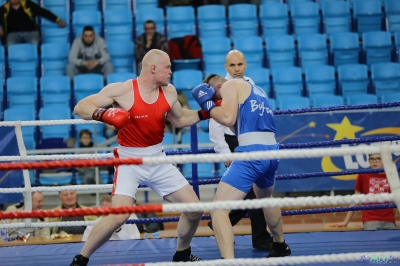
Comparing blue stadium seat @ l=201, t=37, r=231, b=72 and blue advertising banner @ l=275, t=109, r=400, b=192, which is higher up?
blue stadium seat @ l=201, t=37, r=231, b=72

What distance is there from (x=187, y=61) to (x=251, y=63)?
0.97 meters

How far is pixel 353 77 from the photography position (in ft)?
29.0

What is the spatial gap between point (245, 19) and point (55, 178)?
3980mm

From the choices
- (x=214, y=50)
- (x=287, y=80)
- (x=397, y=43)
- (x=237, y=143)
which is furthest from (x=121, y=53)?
(x=237, y=143)

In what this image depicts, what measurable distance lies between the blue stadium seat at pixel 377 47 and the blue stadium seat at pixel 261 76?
1.68 m

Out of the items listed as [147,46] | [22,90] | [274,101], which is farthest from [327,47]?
[22,90]

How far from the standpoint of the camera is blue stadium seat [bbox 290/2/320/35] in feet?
31.6

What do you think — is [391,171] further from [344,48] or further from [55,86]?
Answer: [344,48]

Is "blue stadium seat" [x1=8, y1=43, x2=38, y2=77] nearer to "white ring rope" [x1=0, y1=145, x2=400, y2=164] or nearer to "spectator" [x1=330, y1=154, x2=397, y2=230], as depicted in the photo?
"spectator" [x1=330, y1=154, x2=397, y2=230]

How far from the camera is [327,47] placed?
9438mm

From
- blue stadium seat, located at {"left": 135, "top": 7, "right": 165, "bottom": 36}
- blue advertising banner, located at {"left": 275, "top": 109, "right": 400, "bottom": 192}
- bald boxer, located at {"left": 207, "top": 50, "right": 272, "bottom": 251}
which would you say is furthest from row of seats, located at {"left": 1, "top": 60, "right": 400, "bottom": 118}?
bald boxer, located at {"left": 207, "top": 50, "right": 272, "bottom": 251}

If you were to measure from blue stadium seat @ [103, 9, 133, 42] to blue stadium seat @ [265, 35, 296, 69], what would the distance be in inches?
82.3

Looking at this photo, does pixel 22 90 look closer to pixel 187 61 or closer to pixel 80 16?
pixel 80 16

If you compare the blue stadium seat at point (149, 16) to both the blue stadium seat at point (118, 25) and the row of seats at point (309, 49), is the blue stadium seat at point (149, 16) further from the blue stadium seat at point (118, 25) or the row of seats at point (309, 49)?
the row of seats at point (309, 49)
